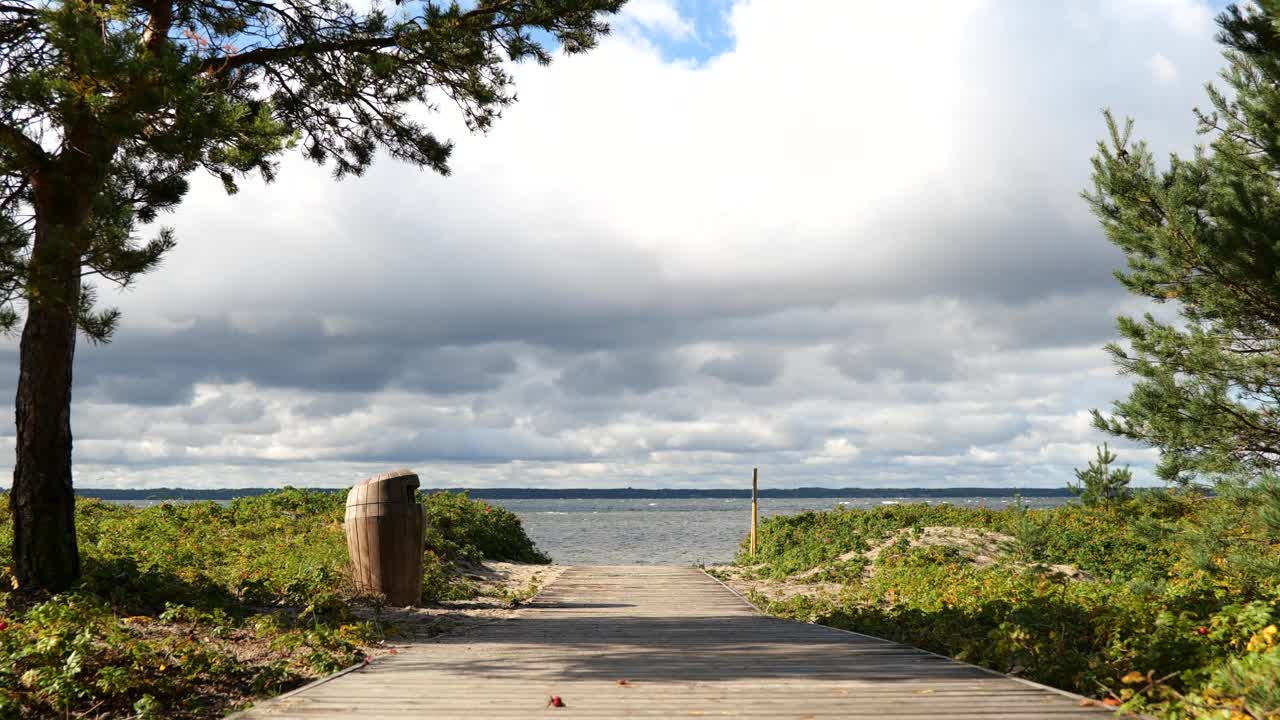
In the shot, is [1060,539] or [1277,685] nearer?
[1277,685]

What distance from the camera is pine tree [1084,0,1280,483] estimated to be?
38.2 feet

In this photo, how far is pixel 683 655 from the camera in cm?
824

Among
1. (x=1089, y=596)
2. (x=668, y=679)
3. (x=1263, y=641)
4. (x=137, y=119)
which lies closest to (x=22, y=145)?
(x=137, y=119)

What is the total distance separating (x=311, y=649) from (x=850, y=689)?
16.7ft

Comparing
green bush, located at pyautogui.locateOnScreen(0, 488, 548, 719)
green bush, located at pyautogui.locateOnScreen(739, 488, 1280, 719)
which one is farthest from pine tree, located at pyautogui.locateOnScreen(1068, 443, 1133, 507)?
green bush, located at pyautogui.locateOnScreen(0, 488, 548, 719)

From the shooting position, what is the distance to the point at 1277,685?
5305 millimetres

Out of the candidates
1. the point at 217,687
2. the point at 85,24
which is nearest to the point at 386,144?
the point at 85,24

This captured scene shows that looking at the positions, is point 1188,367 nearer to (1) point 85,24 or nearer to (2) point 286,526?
(1) point 85,24

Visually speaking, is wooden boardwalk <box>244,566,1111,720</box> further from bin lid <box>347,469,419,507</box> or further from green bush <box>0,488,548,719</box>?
bin lid <box>347,469,419,507</box>

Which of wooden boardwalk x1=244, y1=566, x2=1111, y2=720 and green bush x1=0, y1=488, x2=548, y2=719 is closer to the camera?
wooden boardwalk x1=244, y1=566, x2=1111, y2=720

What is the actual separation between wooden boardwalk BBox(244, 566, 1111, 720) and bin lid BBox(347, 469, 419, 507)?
2.43m

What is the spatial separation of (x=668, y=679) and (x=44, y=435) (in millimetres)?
7993

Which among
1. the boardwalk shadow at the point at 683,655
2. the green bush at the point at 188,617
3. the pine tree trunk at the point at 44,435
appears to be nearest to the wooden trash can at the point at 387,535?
the green bush at the point at 188,617

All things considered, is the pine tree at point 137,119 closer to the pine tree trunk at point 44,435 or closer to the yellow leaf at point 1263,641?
the pine tree trunk at point 44,435
